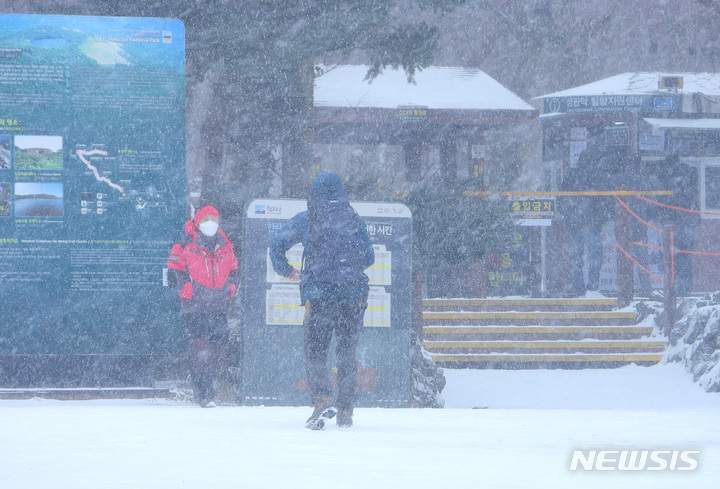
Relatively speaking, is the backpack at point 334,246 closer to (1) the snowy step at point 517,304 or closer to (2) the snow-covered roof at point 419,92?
(1) the snowy step at point 517,304

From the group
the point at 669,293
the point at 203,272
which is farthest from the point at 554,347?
the point at 203,272

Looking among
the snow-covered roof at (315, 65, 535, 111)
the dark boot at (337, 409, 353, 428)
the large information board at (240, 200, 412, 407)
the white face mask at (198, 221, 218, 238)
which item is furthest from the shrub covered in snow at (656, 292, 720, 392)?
the white face mask at (198, 221, 218, 238)

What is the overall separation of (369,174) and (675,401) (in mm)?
3996

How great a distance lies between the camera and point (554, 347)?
11.8m

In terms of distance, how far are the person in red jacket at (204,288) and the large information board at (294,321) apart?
205mm

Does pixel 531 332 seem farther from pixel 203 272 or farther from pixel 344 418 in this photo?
pixel 344 418

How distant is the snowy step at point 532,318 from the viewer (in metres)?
12.1

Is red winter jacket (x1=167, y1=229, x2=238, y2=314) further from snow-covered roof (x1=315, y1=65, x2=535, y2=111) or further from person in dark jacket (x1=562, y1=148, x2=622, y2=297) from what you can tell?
person in dark jacket (x1=562, y1=148, x2=622, y2=297)

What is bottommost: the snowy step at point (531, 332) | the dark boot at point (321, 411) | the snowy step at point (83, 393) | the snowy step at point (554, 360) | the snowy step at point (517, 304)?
the snowy step at point (554, 360)

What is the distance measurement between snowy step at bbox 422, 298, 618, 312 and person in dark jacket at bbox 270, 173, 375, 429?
20.5 feet

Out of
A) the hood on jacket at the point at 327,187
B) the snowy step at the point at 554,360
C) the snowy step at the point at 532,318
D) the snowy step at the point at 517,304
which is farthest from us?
the snowy step at the point at 517,304

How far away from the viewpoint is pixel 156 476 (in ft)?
14.1

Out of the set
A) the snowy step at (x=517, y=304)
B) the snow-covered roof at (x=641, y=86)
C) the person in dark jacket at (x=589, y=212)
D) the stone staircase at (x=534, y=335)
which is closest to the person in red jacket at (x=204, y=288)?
the stone staircase at (x=534, y=335)

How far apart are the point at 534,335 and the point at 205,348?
5271 mm
